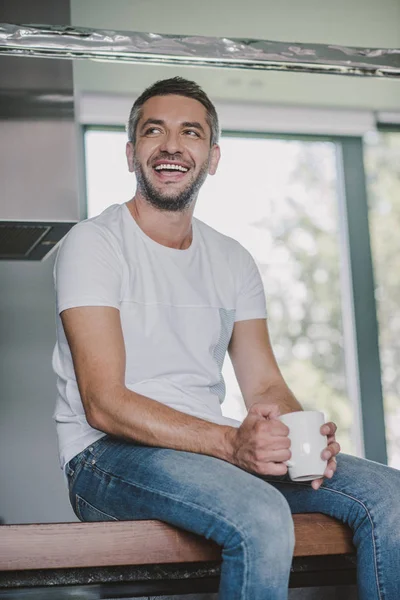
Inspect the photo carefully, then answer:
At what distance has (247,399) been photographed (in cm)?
172

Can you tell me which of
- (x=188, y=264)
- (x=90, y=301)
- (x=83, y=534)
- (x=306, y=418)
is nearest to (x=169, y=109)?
(x=188, y=264)

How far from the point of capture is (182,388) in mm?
1531

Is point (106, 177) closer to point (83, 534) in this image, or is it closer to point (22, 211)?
point (22, 211)

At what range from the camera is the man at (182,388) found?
1215 millimetres

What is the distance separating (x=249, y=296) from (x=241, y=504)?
2.17 ft

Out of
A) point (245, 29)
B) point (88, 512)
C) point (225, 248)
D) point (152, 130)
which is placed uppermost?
point (245, 29)

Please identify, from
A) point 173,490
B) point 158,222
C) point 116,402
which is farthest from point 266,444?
point 158,222

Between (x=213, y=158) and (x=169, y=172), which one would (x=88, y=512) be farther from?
(x=213, y=158)

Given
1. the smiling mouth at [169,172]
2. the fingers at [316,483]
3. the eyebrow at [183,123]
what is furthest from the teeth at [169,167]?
the fingers at [316,483]

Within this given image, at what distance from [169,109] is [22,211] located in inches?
23.0

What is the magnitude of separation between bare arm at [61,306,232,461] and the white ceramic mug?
11cm

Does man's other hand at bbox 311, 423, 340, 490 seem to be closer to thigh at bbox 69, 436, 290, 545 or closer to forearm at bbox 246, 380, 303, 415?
thigh at bbox 69, 436, 290, 545

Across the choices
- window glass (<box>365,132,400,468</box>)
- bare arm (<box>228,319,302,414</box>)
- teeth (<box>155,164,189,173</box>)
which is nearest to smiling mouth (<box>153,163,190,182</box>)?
teeth (<box>155,164,189,173</box>)

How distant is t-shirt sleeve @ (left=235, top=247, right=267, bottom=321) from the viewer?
5.76 feet
